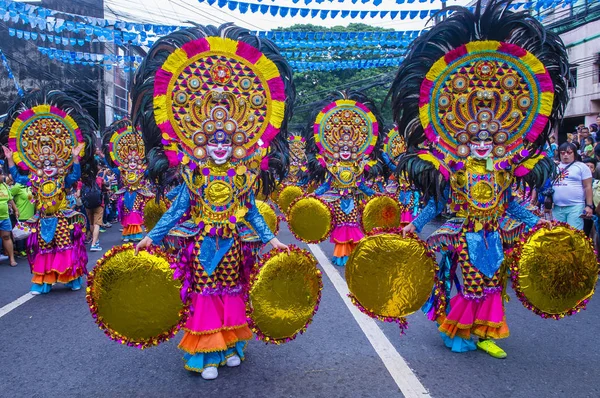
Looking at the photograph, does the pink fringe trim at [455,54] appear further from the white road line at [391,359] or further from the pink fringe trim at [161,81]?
the white road line at [391,359]

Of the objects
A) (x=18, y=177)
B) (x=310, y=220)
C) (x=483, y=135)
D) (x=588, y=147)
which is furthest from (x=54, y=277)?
(x=588, y=147)

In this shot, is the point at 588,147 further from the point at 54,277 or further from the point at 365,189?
the point at 54,277

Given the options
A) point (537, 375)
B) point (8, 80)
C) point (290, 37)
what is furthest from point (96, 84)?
point (537, 375)

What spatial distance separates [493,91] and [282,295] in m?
2.24

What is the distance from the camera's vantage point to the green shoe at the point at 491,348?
3.96 m

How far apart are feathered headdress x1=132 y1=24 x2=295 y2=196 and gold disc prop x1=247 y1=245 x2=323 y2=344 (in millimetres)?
815

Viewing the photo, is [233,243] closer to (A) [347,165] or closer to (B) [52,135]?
(B) [52,135]

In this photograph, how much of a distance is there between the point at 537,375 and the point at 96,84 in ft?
76.9

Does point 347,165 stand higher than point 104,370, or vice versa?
point 347,165

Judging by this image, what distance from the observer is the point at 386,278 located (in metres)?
3.55

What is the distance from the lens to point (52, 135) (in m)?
6.48

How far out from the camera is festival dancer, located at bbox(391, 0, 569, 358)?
13.0 ft

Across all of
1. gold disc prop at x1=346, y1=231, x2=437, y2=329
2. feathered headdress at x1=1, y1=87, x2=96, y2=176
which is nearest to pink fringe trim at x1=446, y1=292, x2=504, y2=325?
gold disc prop at x1=346, y1=231, x2=437, y2=329

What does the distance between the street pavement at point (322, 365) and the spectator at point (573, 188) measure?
221 centimetres
